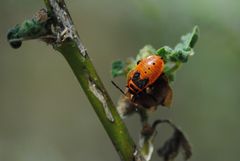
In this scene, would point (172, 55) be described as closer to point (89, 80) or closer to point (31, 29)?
point (89, 80)

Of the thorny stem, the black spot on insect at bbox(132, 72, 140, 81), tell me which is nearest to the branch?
the thorny stem

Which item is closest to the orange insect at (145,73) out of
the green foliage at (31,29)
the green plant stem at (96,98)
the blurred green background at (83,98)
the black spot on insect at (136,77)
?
the black spot on insect at (136,77)

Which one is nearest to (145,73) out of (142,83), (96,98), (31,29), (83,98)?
(142,83)

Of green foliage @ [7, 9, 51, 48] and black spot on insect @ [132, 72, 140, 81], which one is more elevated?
green foliage @ [7, 9, 51, 48]

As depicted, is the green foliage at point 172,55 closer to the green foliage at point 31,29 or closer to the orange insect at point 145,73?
the orange insect at point 145,73

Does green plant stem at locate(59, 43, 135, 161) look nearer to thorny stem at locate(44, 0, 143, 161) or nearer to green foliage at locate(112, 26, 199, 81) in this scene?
thorny stem at locate(44, 0, 143, 161)

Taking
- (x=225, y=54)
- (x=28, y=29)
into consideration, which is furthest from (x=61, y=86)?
(x=28, y=29)
